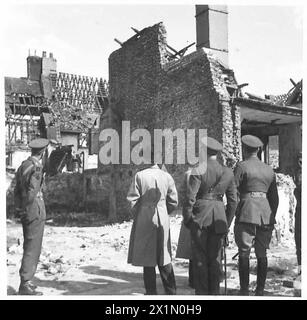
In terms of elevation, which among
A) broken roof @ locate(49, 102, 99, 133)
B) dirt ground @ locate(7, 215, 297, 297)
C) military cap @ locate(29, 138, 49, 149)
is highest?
broken roof @ locate(49, 102, 99, 133)

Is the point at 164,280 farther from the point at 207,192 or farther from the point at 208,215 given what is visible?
the point at 207,192

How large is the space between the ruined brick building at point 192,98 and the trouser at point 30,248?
22.8 ft

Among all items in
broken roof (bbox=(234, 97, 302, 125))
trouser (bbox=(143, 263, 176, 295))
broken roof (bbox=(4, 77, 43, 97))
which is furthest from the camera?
broken roof (bbox=(4, 77, 43, 97))

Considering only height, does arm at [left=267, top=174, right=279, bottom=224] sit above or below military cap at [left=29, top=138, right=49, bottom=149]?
below

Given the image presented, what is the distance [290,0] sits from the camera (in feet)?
19.0

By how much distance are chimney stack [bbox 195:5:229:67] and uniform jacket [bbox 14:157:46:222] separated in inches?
362

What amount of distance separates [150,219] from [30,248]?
1.62 m

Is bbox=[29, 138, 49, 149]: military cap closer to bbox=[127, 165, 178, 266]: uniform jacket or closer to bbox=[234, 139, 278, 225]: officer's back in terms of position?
bbox=[127, 165, 178, 266]: uniform jacket

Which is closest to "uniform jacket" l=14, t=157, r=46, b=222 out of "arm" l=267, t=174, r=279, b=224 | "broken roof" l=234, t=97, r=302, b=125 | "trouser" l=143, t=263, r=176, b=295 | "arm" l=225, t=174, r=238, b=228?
"trouser" l=143, t=263, r=176, b=295

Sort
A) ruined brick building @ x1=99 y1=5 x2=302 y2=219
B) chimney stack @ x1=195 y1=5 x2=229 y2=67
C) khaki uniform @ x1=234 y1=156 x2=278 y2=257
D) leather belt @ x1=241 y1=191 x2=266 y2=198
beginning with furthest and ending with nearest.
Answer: chimney stack @ x1=195 y1=5 x2=229 y2=67 → ruined brick building @ x1=99 y1=5 x2=302 y2=219 → leather belt @ x1=241 y1=191 x2=266 y2=198 → khaki uniform @ x1=234 y1=156 x2=278 y2=257

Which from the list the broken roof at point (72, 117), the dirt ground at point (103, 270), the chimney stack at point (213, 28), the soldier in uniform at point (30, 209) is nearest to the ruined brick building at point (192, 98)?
the chimney stack at point (213, 28)

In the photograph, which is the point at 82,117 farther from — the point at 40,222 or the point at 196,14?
the point at 40,222

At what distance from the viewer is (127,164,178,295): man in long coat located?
5.23 meters

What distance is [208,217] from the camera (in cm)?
508
